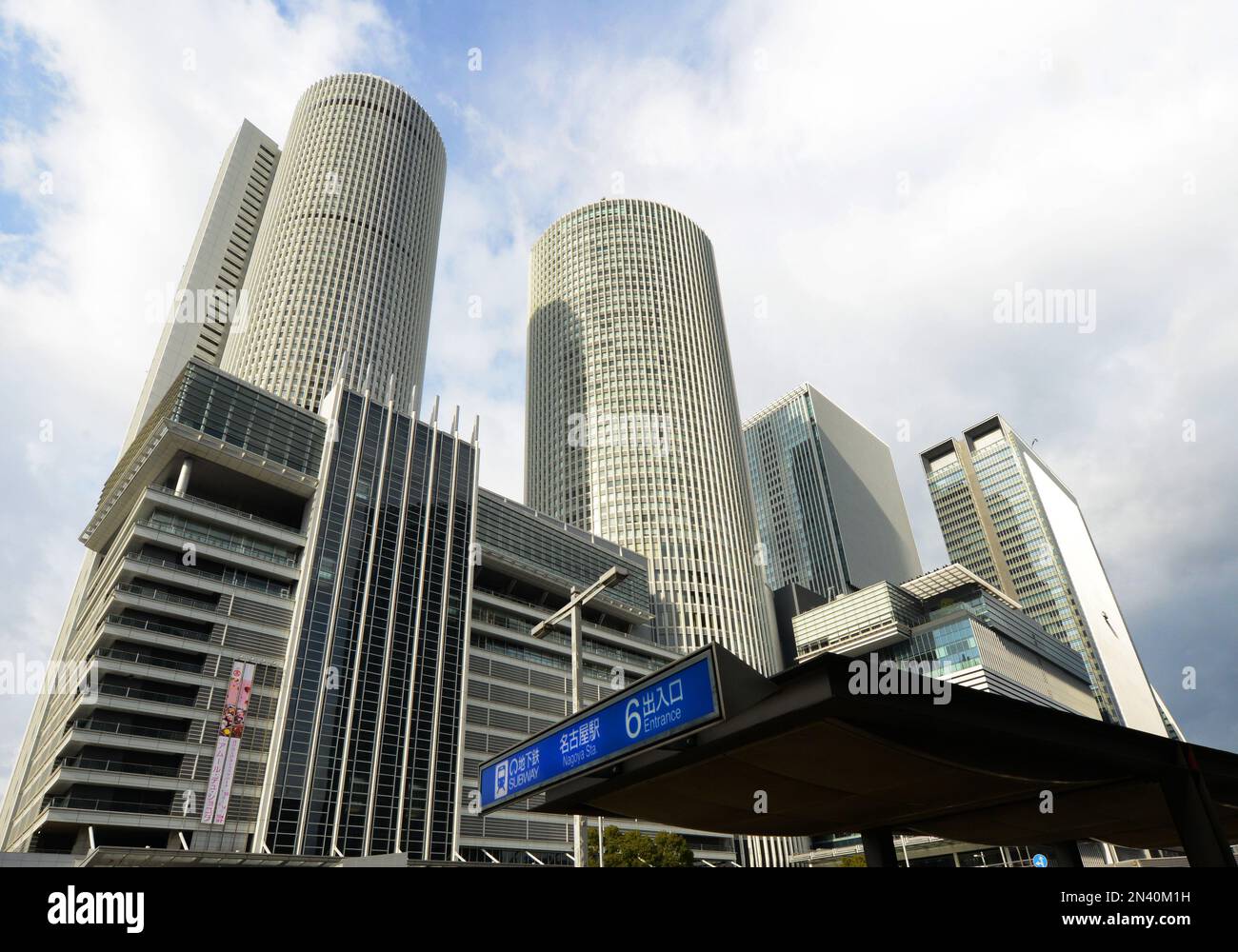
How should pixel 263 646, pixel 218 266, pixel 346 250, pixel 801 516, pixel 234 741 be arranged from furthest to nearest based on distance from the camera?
pixel 801 516, pixel 218 266, pixel 346 250, pixel 263 646, pixel 234 741

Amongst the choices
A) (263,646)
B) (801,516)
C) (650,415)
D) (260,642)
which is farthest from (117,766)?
(801,516)

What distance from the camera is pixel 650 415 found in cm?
12469

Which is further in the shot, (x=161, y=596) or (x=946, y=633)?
(x=946, y=633)

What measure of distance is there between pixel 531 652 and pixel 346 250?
88788mm

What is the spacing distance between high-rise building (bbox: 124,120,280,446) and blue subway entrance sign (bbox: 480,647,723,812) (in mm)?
125786

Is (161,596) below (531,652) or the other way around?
below

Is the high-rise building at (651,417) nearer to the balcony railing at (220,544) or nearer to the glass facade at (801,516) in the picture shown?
the glass facade at (801,516)

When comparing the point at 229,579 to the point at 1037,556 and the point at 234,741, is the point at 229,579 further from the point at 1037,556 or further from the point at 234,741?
the point at 1037,556

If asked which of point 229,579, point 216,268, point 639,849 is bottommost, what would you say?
point 639,849

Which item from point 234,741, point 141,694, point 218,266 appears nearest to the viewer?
point 141,694

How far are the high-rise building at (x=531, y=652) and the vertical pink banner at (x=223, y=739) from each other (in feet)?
63.5

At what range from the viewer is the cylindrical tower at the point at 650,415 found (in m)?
113
